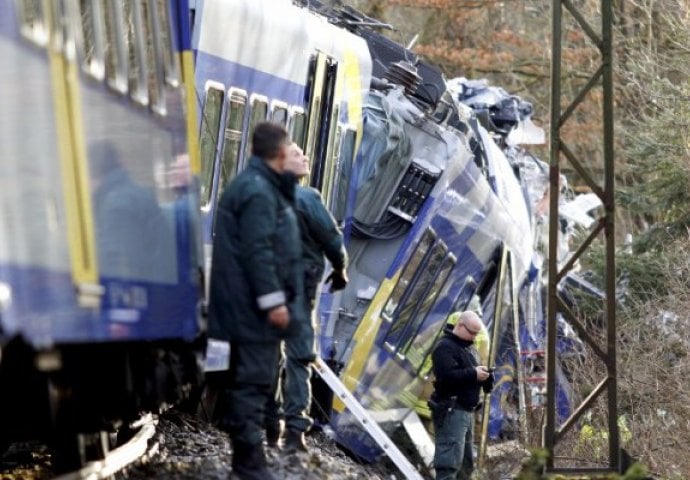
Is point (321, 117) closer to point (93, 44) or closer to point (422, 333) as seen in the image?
point (422, 333)

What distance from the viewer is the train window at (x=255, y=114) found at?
45.6 feet


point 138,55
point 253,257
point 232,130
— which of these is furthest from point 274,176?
point 232,130

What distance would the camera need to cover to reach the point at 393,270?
17641 millimetres

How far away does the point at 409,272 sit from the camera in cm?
1798

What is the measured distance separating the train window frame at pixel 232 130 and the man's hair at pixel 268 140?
337 centimetres

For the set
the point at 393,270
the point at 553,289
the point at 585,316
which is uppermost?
the point at 553,289

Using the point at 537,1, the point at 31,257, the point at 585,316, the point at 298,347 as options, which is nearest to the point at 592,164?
the point at 537,1


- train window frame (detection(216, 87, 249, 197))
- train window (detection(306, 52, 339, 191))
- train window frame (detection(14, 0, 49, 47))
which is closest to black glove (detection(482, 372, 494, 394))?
train window (detection(306, 52, 339, 191))

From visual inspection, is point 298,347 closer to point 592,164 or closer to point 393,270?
point 393,270

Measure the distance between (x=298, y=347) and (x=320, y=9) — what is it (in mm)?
9340

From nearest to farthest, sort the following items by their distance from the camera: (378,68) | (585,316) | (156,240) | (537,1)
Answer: (156,240) < (378,68) < (585,316) < (537,1)

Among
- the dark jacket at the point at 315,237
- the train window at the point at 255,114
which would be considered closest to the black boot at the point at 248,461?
the dark jacket at the point at 315,237

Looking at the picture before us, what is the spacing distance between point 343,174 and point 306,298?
634 cm

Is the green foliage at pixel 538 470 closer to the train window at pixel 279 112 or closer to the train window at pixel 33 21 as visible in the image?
the train window at pixel 33 21
